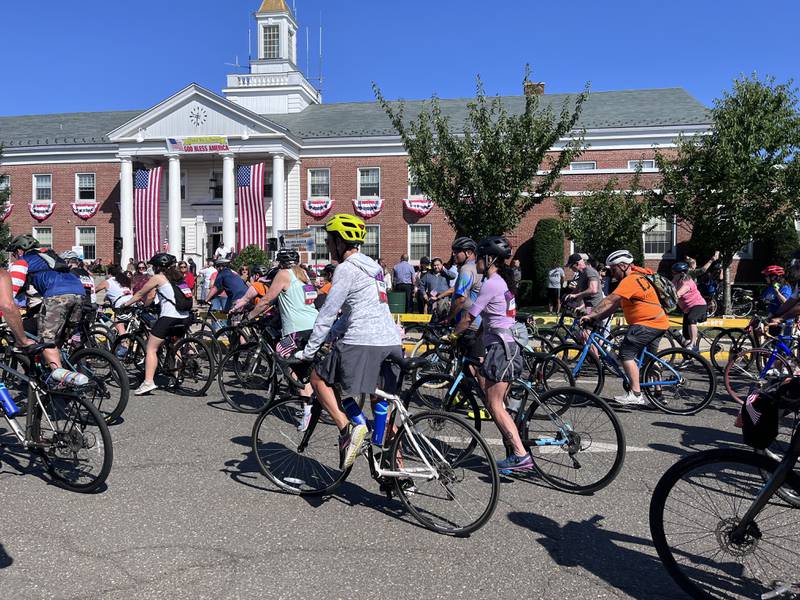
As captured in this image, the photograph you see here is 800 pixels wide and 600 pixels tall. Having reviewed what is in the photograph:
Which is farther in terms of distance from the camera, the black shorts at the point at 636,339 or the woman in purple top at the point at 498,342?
the black shorts at the point at 636,339

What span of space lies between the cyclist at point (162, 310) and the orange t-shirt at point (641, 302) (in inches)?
212

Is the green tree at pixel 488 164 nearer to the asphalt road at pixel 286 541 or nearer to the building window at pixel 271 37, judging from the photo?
the asphalt road at pixel 286 541

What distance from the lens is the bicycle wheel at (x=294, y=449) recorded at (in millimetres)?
5109

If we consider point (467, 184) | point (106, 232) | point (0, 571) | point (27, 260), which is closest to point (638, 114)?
point (467, 184)

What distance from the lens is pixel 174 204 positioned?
34344 mm

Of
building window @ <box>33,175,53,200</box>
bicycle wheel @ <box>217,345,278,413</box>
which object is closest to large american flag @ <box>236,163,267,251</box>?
building window @ <box>33,175,53,200</box>

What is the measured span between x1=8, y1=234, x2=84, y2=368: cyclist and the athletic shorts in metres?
3.92

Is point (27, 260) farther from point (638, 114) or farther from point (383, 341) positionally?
point (638, 114)

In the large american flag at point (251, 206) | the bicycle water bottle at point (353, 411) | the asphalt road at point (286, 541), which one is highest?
the large american flag at point (251, 206)

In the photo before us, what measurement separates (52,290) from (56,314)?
0.26 meters

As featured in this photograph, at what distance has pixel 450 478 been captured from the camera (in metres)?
4.53

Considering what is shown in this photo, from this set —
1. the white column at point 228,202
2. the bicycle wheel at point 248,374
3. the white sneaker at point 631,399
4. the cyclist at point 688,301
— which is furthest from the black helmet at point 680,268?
the white column at point 228,202

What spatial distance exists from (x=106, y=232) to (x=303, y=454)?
118 ft

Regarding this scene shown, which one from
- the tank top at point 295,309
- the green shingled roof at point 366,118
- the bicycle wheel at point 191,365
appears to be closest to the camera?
the tank top at point 295,309
